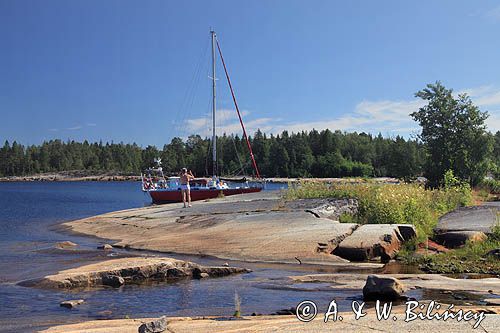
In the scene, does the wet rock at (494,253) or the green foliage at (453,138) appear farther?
the green foliage at (453,138)

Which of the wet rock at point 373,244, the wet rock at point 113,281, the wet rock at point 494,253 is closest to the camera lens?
the wet rock at point 113,281

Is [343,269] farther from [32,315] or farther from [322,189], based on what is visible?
[322,189]

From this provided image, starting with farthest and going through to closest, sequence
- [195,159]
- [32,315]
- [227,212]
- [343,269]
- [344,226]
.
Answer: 1. [195,159]
2. [227,212]
3. [344,226]
4. [343,269]
5. [32,315]

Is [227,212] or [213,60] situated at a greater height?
[213,60]

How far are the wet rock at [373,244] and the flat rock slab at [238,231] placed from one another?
412 millimetres

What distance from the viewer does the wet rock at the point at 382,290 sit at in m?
9.38

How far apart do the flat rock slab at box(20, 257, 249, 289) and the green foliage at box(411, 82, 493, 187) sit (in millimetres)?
30083

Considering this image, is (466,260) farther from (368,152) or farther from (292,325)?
(368,152)

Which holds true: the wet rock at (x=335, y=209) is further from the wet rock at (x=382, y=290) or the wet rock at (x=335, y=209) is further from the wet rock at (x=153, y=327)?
the wet rock at (x=153, y=327)

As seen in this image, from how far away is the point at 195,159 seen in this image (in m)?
157

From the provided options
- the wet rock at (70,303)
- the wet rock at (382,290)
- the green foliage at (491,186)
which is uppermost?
the green foliage at (491,186)

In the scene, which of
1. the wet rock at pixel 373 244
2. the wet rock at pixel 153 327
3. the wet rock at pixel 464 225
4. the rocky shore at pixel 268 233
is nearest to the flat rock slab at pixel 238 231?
the rocky shore at pixel 268 233

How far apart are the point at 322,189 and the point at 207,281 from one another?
1499 centimetres

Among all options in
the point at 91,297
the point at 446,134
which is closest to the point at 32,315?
the point at 91,297
